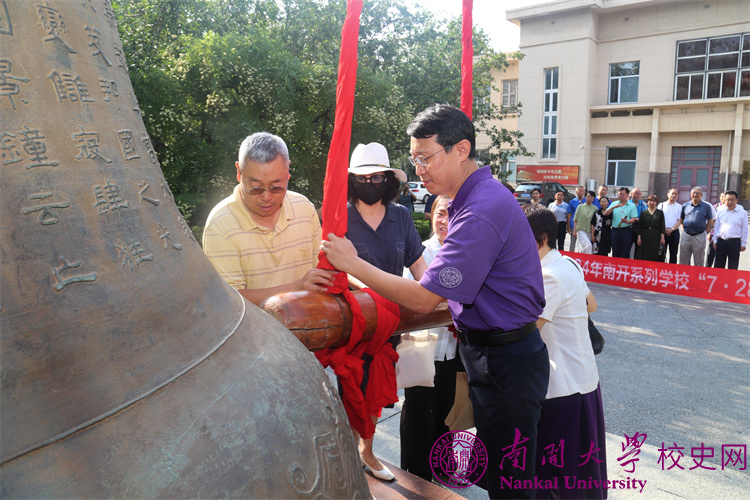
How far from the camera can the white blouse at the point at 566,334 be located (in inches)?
89.8

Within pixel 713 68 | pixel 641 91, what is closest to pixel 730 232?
pixel 641 91

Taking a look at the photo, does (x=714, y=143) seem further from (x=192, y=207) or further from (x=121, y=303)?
(x=121, y=303)

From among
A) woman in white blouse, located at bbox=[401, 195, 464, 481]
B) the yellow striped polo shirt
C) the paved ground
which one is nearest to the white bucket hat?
woman in white blouse, located at bbox=[401, 195, 464, 481]

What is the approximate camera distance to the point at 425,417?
9.20 ft

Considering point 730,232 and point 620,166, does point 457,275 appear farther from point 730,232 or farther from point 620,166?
point 620,166

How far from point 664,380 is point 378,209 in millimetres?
3115

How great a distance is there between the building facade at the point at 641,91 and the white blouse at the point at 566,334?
23.5 metres

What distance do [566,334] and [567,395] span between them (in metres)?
0.26

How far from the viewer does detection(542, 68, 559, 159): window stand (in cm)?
2436

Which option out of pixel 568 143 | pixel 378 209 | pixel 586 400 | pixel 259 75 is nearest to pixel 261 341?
pixel 586 400

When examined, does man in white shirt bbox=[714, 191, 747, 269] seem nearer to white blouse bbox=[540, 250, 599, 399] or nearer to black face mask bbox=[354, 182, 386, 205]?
white blouse bbox=[540, 250, 599, 399]

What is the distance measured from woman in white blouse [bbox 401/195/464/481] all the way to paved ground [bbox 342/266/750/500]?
0.30 meters

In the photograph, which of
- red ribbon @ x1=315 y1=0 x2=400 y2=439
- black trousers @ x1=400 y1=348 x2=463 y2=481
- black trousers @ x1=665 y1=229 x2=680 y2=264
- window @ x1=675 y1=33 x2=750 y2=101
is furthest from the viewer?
window @ x1=675 y1=33 x2=750 y2=101

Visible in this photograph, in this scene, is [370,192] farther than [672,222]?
No
